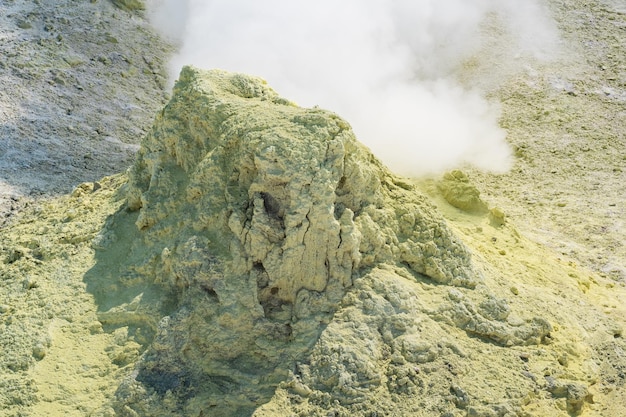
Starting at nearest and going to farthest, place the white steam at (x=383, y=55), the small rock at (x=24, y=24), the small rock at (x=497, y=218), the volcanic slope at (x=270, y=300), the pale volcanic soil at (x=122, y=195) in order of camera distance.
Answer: the volcanic slope at (x=270, y=300)
the pale volcanic soil at (x=122, y=195)
the small rock at (x=497, y=218)
the white steam at (x=383, y=55)
the small rock at (x=24, y=24)

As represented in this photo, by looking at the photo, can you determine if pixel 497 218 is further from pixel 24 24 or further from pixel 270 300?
pixel 24 24

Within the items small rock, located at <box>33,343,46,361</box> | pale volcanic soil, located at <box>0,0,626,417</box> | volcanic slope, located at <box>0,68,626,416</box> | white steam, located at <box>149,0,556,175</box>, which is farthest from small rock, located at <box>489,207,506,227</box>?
small rock, located at <box>33,343,46,361</box>

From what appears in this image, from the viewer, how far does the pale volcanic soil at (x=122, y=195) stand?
12.1ft

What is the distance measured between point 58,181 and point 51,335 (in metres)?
2.89

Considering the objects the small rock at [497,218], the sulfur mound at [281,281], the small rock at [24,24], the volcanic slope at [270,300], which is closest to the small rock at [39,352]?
the volcanic slope at [270,300]

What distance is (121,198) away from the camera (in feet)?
14.9

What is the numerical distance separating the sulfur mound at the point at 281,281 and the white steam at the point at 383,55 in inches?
106

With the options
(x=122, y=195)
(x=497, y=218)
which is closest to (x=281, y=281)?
(x=122, y=195)

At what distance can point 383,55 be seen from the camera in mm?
8734

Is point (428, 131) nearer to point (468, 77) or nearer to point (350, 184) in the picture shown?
point (468, 77)

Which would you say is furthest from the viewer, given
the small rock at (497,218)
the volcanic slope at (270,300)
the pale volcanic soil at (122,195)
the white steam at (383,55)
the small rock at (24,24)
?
the small rock at (24,24)

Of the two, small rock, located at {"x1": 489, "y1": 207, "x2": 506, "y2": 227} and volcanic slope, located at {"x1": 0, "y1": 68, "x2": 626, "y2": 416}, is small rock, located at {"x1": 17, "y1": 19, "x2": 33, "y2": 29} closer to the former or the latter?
volcanic slope, located at {"x1": 0, "y1": 68, "x2": 626, "y2": 416}

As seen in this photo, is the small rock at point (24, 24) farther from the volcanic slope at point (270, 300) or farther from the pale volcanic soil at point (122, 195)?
the volcanic slope at point (270, 300)

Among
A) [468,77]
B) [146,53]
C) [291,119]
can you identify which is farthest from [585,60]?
[291,119]
